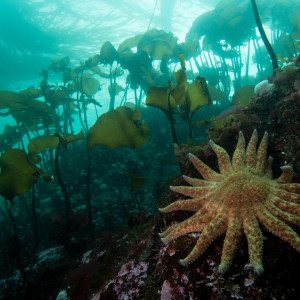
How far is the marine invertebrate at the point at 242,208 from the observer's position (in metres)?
1.38

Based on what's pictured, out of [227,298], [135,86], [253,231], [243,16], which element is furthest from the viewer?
[243,16]

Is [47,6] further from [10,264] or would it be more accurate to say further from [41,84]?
[10,264]

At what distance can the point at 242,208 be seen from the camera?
1.58 meters

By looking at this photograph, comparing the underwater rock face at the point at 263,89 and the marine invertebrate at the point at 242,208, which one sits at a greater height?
the underwater rock face at the point at 263,89

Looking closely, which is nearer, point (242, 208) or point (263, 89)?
point (242, 208)

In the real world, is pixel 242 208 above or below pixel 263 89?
below

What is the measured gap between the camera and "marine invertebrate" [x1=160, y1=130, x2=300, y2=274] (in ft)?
4.51

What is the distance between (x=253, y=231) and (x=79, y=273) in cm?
288

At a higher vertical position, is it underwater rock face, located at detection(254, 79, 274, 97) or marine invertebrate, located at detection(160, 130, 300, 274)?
underwater rock face, located at detection(254, 79, 274, 97)

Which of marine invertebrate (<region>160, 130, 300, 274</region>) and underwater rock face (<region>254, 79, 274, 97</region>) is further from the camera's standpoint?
underwater rock face (<region>254, 79, 274, 97</region>)

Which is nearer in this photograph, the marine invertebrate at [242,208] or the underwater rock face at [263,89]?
the marine invertebrate at [242,208]

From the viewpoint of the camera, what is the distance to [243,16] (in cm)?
1189

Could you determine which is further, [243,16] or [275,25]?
[275,25]

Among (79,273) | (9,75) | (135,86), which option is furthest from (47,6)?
(79,273)
